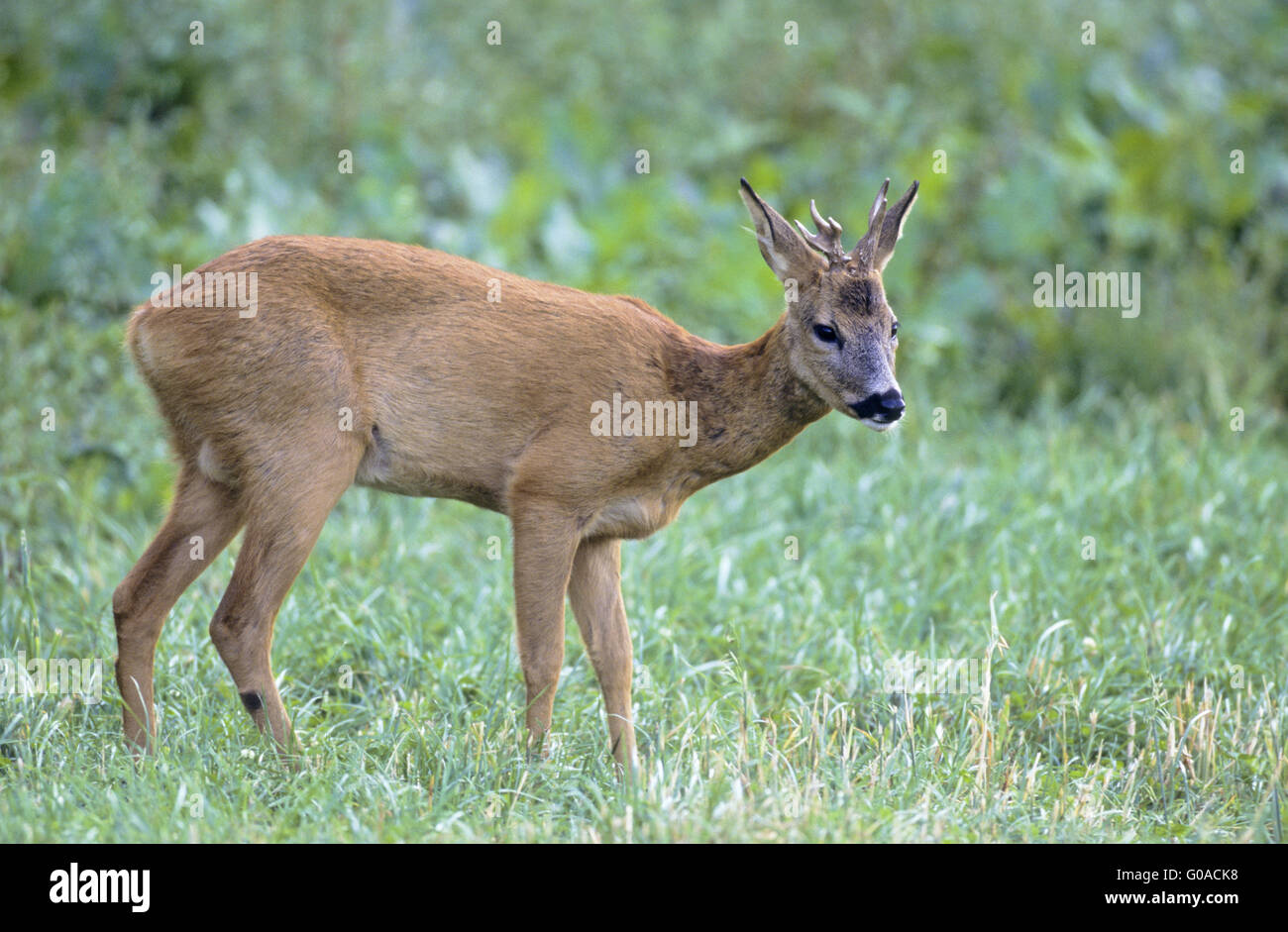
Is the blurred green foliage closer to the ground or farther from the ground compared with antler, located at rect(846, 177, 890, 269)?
farther from the ground

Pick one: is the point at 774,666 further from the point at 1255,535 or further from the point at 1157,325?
the point at 1157,325

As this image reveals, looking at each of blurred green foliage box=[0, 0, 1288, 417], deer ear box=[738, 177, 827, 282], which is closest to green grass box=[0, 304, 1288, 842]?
blurred green foliage box=[0, 0, 1288, 417]

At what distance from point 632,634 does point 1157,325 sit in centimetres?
516

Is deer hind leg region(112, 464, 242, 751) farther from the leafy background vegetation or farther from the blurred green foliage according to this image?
the blurred green foliage

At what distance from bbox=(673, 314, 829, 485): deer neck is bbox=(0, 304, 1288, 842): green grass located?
29.1 inches

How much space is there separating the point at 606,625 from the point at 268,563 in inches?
46.3

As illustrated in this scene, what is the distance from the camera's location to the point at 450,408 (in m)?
4.99

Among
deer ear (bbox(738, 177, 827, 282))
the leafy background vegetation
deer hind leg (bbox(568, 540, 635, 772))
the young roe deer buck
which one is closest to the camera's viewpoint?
the leafy background vegetation

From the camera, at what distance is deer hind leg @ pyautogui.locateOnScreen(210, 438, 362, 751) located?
4.80m

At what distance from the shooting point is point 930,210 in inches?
404

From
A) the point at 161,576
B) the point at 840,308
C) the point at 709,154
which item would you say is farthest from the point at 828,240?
the point at 709,154

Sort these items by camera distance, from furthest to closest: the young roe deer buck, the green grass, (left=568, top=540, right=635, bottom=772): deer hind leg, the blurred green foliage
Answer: the blurred green foliage, (left=568, top=540, right=635, bottom=772): deer hind leg, the young roe deer buck, the green grass
